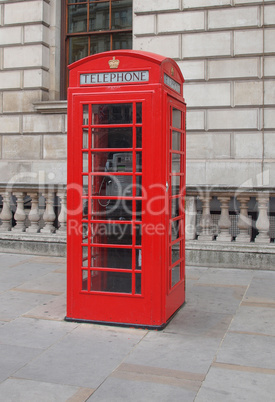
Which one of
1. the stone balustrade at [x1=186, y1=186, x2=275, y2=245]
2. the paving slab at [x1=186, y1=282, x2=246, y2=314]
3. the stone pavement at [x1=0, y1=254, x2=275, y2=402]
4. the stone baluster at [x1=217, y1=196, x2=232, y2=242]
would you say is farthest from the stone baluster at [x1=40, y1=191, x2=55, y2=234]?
the paving slab at [x1=186, y1=282, x2=246, y2=314]

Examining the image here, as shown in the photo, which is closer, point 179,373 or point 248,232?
point 179,373

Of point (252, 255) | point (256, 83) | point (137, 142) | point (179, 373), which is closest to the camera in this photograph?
point (179, 373)

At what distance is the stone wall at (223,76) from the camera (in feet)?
32.8

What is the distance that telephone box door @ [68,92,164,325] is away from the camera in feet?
15.1

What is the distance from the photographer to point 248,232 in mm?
7629

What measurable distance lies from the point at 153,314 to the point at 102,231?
935 mm

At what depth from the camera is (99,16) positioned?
1136cm

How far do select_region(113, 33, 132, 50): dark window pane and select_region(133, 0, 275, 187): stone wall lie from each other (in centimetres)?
61

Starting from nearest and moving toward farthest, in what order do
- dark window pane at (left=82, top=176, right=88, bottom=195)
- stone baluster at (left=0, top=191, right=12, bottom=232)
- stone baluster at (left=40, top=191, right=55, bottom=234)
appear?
dark window pane at (left=82, top=176, right=88, bottom=195) < stone baluster at (left=40, top=191, right=55, bottom=234) < stone baluster at (left=0, top=191, right=12, bottom=232)

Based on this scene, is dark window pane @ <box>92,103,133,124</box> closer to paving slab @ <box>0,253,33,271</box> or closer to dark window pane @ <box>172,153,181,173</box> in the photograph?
dark window pane @ <box>172,153,181,173</box>

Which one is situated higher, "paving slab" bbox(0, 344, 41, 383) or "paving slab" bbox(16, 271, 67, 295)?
"paving slab" bbox(16, 271, 67, 295)

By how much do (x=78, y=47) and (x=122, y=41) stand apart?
3.40 feet

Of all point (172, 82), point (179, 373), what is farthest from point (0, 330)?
point (172, 82)

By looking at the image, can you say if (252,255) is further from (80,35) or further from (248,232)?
(80,35)
